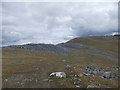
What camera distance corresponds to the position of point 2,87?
20844mm

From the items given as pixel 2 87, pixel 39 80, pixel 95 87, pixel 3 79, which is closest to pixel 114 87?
pixel 95 87

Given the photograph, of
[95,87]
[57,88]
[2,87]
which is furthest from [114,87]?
[2,87]

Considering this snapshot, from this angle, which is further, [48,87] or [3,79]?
[3,79]

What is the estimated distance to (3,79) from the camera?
24672 millimetres

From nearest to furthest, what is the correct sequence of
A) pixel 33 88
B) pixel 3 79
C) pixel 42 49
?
pixel 33 88 → pixel 3 79 → pixel 42 49

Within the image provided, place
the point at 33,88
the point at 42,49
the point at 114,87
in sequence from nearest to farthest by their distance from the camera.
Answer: the point at 33,88 → the point at 114,87 → the point at 42,49

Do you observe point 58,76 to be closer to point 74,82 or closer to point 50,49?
point 74,82

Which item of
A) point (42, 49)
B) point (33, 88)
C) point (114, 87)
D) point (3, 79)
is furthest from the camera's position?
point (42, 49)

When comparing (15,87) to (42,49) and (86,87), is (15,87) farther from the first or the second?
(42,49)

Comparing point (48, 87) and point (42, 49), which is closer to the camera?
point (48, 87)

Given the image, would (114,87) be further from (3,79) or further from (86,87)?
(3,79)

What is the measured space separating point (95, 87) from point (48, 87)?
6887 mm

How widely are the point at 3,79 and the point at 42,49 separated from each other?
4674 centimetres

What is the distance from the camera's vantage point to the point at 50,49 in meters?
72.2
